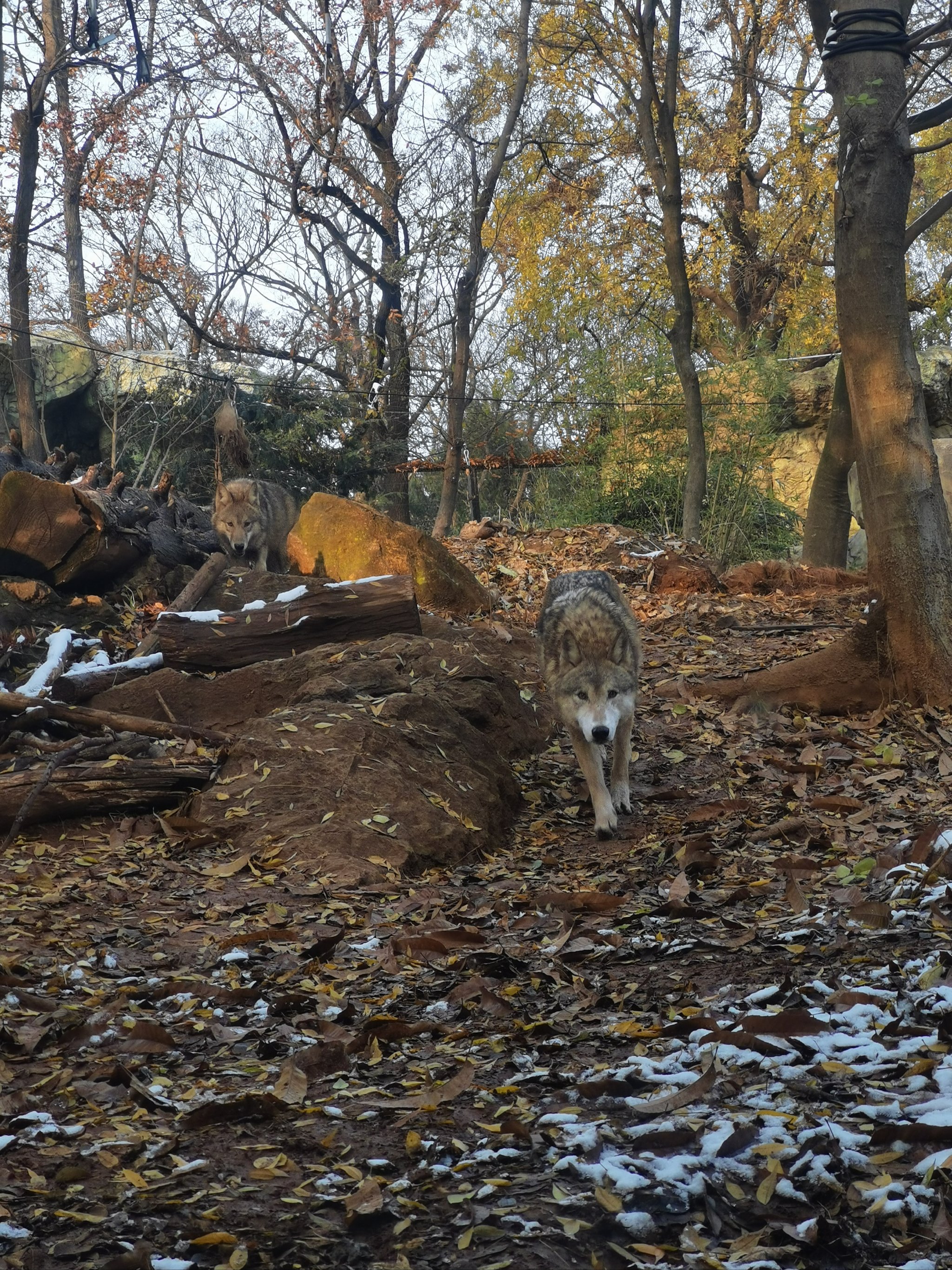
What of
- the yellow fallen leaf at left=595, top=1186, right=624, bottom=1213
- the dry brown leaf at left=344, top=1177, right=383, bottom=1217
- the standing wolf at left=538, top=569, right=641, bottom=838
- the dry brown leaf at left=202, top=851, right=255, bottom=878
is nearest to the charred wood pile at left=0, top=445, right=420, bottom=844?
the dry brown leaf at left=202, top=851, right=255, bottom=878

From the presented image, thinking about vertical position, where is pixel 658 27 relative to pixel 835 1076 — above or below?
above

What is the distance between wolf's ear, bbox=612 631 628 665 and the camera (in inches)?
281

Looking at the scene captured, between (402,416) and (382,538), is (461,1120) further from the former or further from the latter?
(402,416)

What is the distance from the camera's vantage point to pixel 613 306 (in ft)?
75.5

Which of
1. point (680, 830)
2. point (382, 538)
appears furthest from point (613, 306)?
point (680, 830)

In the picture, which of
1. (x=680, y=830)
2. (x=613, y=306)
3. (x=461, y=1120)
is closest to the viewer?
(x=461, y=1120)

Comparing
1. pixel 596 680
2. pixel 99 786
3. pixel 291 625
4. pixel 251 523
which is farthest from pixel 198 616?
pixel 251 523

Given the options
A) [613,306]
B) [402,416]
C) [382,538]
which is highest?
[613,306]

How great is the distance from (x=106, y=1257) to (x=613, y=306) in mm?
22412

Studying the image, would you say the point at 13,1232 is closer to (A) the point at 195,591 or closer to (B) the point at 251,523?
(A) the point at 195,591

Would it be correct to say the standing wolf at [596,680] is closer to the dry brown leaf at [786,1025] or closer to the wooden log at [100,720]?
the wooden log at [100,720]

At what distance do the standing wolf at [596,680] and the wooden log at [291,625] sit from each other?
5.31 feet

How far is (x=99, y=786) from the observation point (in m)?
6.64

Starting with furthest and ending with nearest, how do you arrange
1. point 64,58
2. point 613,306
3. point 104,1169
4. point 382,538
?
point 613,306 < point 64,58 < point 382,538 < point 104,1169
